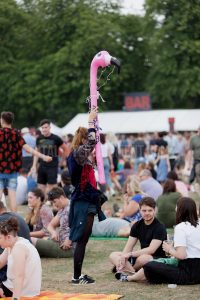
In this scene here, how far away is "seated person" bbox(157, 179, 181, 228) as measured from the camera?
1162 cm

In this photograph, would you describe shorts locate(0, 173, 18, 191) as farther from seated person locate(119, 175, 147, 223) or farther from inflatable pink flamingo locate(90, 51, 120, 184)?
inflatable pink flamingo locate(90, 51, 120, 184)

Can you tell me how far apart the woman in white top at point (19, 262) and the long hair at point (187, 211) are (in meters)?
1.61

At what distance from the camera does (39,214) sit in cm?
1070

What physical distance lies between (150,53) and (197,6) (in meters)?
5.82

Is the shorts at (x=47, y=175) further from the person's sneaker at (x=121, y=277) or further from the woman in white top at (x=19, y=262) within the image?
the woman in white top at (x=19, y=262)

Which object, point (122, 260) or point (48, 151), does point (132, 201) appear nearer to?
point (122, 260)

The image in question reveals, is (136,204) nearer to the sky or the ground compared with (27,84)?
nearer to the ground

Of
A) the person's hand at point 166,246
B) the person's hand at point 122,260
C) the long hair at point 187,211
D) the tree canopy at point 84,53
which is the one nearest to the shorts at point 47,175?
the person's hand at point 122,260

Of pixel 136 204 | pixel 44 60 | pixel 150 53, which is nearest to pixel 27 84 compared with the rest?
pixel 44 60

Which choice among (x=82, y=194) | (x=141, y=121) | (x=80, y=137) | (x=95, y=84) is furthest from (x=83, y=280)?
(x=141, y=121)

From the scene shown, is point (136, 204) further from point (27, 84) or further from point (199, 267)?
point (27, 84)

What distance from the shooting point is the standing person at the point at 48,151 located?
14.0 meters

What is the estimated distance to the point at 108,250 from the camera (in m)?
10.6

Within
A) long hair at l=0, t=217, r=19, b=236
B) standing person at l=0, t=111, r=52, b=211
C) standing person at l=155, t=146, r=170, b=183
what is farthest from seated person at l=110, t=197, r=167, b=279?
standing person at l=155, t=146, r=170, b=183
